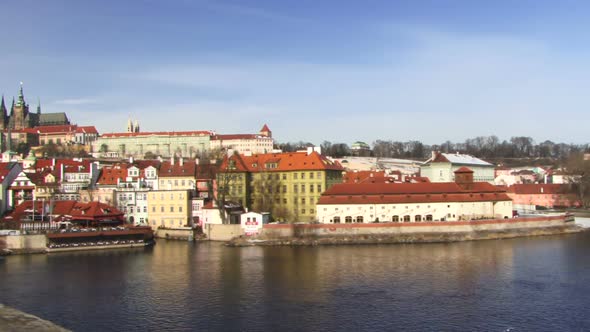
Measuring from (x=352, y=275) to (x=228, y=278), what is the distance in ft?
21.7

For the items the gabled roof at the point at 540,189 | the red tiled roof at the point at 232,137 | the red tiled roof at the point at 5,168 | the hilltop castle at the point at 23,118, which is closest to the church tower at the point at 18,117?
the hilltop castle at the point at 23,118

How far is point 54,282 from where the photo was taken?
30812 millimetres

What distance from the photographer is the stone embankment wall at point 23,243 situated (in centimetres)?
4278

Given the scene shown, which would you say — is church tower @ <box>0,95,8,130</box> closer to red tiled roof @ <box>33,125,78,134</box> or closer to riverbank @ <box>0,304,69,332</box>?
Answer: red tiled roof @ <box>33,125,78,134</box>

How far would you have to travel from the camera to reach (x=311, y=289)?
1109 inches

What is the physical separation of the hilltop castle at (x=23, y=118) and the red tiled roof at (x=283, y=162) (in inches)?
4705

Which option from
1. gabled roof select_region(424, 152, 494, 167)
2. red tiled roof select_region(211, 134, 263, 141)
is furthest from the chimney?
red tiled roof select_region(211, 134, 263, 141)

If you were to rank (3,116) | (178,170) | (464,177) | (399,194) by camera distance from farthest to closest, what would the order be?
(3,116) → (178,170) → (464,177) → (399,194)

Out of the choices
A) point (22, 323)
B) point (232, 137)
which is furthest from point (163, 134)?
point (22, 323)

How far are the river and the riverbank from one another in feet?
5.23

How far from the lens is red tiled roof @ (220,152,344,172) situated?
54.3 meters

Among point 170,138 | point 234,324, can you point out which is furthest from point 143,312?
point 170,138

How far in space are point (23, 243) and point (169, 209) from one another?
12.8 metres

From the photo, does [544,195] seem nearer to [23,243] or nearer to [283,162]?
[283,162]
